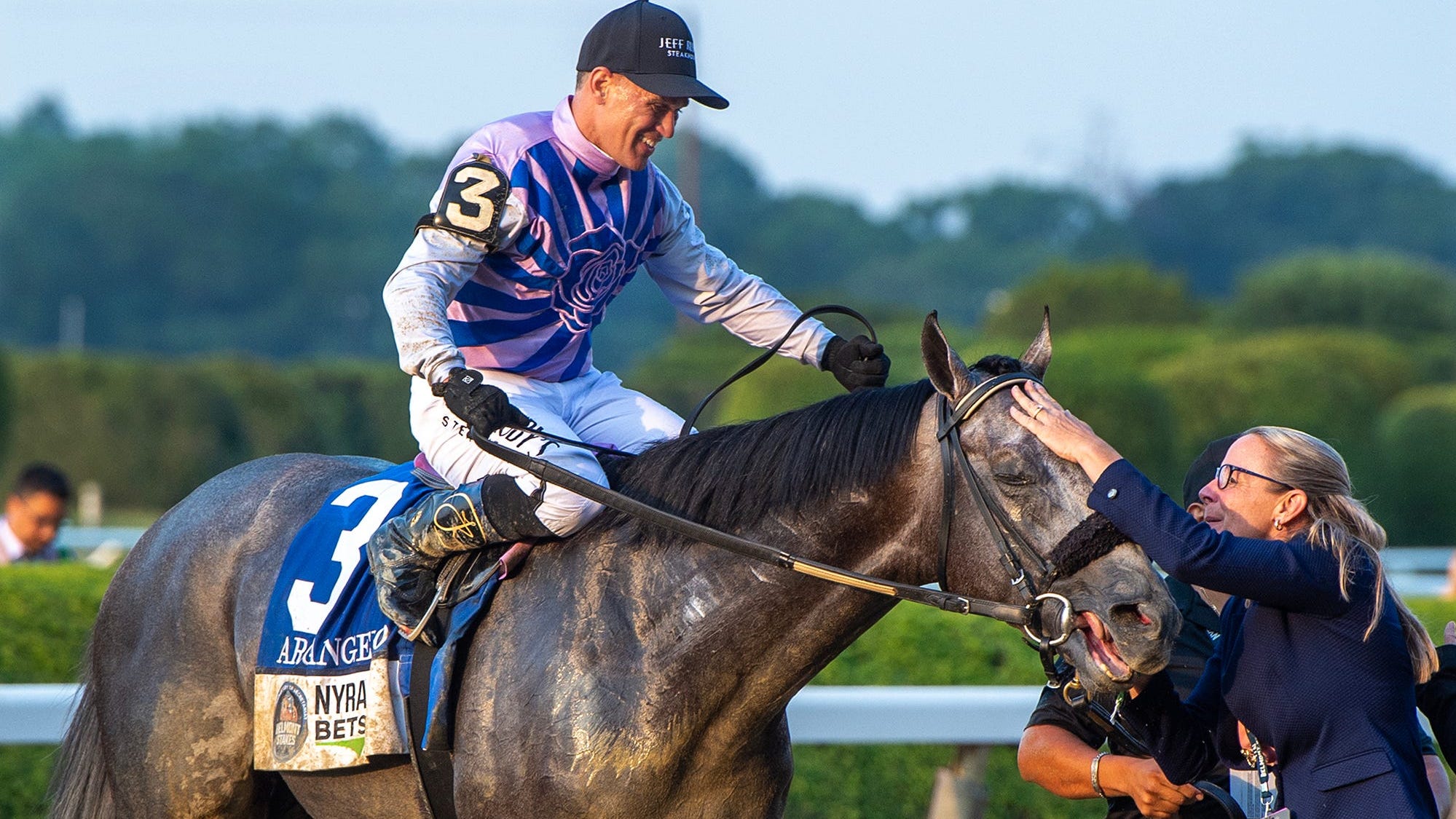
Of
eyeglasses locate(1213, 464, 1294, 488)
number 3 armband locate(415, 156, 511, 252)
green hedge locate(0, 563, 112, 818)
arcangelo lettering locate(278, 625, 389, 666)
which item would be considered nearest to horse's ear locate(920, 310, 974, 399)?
eyeglasses locate(1213, 464, 1294, 488)

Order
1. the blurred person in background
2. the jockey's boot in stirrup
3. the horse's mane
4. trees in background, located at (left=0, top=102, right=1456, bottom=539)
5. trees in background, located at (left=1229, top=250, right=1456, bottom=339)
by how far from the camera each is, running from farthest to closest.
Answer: trees in background, located at (left=1229, top=250, right=1456, bottom=339) → trees in background, located at (left=0, top=102, right=1456, bottom=539) → the blurred person in background → the jockey's boot in stirrup → the horse's mane

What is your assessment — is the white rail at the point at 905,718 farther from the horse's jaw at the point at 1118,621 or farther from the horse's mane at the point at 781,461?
the horse's jaw at the point at 1118,621

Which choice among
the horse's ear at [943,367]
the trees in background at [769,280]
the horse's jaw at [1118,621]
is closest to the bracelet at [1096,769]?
the horse's jaw at [1118,621]

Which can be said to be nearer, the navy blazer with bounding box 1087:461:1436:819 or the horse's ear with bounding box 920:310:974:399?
the navy blazer with bounding box 1087:461:1436:819

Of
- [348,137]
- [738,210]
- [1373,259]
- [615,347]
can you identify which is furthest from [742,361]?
[348,137]

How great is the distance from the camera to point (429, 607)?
3.11 meters

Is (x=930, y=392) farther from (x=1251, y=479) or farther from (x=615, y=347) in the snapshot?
(x=615, y=347)

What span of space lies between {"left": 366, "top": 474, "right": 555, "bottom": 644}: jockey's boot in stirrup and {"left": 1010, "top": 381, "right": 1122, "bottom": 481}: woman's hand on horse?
93 centimetres

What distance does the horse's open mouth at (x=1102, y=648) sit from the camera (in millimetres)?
2613

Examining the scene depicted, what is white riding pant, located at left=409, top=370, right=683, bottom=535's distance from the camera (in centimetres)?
305

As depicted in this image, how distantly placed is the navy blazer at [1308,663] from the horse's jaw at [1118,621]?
2.1 inches

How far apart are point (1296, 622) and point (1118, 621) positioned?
16.6 inches

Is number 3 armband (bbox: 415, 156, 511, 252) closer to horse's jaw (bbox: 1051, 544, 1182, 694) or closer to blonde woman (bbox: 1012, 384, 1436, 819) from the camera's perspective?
blonde woman (bbox: 1012, 384, 1436, 819)

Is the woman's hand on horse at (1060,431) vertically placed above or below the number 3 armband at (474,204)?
below
